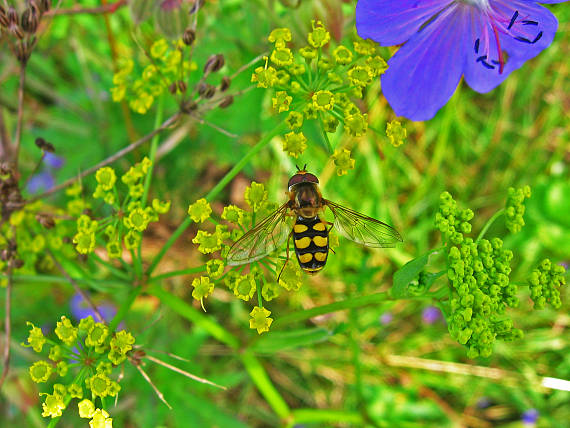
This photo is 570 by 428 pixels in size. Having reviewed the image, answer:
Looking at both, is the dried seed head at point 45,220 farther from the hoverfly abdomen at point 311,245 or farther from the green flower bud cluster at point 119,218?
the hoverfly abdomen at point 311,245

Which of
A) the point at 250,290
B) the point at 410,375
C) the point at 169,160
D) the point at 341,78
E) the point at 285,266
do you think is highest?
the point at 169,160

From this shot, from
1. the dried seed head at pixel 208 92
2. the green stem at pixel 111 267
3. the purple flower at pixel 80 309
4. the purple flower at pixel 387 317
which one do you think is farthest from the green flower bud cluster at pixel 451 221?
the purple flower at pixel 80 309

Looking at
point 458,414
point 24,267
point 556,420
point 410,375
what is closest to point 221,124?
point 24,267

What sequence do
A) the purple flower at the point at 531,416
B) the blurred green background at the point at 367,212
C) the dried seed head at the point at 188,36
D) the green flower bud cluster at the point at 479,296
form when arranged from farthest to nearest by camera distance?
the purple flower at the point at 531,416
the blurred green background at the point at 367,212
the dried seed head at the point at 188,36
the green flower bud cluster at the point at 479,296

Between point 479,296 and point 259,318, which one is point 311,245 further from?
point 479,296

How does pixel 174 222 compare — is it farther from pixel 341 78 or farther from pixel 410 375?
pixel 341 78

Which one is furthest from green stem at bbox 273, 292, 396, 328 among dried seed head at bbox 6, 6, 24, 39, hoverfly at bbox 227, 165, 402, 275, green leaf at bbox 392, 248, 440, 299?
dried seed head at bbox 6, 6, 24, 39
